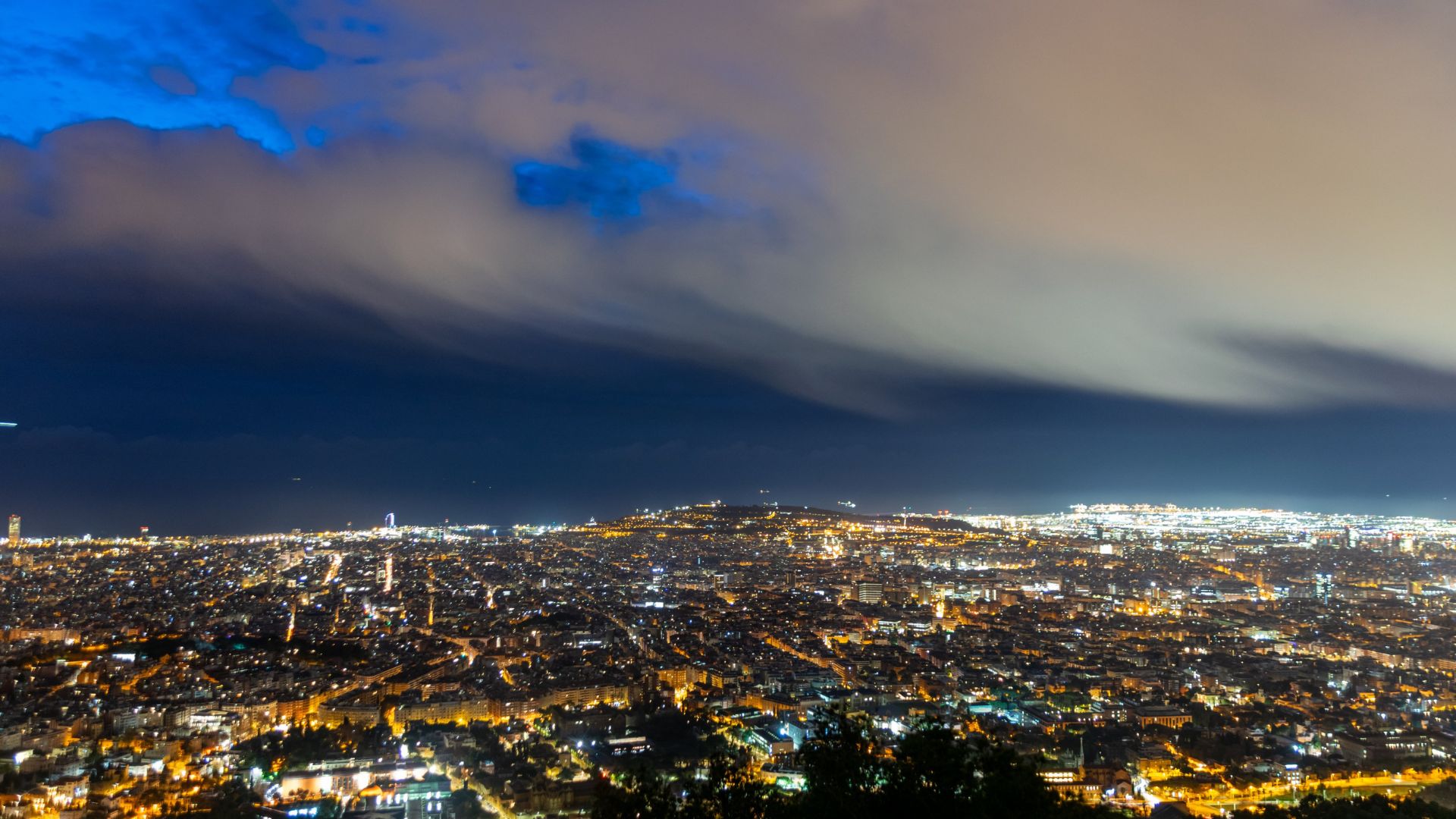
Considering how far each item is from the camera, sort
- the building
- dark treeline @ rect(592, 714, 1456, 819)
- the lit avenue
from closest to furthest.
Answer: dark treeline @ rect(592, 714, 1456, 819)
the lit avenue
the building

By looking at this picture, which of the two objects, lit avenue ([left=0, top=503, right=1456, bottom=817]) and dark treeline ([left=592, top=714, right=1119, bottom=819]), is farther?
lit avenue ([left=0, top=503, right=1456, bottom=817])

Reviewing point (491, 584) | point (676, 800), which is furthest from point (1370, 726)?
point (491, 584)

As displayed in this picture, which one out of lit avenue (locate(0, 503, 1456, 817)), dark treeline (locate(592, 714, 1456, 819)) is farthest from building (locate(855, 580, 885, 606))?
dark treeline (locate(592, 714, 1456, 819))

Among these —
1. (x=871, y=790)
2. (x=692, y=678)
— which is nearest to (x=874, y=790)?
(x=871, y=790)

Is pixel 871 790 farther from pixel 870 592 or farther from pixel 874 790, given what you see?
pixel 870 592

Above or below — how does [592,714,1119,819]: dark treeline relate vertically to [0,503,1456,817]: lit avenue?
above

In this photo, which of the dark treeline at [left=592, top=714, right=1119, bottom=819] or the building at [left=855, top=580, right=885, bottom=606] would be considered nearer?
the dark treeline at [left=592, top=714, right=1119, bottom=819]

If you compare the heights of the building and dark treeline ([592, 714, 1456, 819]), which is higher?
dark treeline ([592, 714, 1456, 819])

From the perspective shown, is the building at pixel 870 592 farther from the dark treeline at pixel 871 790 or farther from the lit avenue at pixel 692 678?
the dark treeline at pixel 871 790

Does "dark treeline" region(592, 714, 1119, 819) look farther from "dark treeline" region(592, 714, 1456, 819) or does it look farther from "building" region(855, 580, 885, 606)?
"building" region(855, 580, 885, 606)

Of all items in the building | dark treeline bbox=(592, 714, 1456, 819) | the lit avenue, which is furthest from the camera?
the building

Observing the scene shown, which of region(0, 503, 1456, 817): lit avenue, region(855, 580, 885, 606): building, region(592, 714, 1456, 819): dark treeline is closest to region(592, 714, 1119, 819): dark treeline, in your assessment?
region(592, 714, 1456, 819): dark treeline
